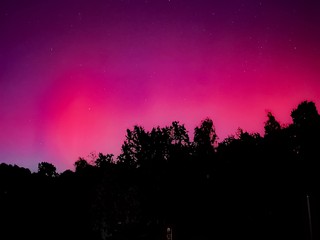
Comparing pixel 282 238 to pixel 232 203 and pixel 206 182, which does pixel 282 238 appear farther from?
pixel 206 182

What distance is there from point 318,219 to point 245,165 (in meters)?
10.1

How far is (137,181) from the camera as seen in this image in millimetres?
53938

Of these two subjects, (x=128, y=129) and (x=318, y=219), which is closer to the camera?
(x=318, y=219)

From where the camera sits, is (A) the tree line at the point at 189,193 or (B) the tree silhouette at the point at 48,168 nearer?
(A) the tree line at the point at 189,193

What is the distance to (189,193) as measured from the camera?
152ft

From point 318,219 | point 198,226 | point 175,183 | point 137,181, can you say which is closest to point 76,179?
point 137,181

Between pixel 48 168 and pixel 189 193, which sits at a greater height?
pixel 48 168

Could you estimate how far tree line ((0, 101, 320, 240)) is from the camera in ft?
134

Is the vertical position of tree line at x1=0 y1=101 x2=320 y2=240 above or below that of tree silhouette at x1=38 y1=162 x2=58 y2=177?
below

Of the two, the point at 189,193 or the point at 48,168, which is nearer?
the point at 189,193

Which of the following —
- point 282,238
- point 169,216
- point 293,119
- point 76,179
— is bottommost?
point 282,238

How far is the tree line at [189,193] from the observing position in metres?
40.8

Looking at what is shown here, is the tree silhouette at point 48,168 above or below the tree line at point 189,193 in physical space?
above

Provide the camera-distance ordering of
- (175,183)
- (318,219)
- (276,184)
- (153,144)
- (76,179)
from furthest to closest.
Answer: (76,179) → (153,144) → (175,183) → (276,184) → (318,219)
